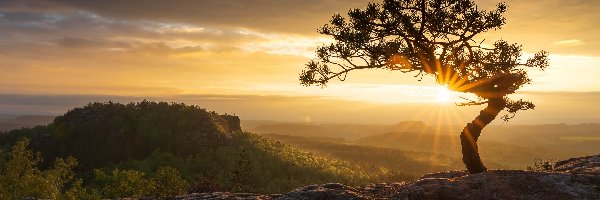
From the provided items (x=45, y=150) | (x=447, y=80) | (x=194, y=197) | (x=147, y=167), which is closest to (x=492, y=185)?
(x=447, y=80)

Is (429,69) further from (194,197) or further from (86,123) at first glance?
(86,123)

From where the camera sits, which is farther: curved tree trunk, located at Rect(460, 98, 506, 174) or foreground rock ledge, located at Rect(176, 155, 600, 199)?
curved tree trunk, located at Rect(460, 98, 506, 174)

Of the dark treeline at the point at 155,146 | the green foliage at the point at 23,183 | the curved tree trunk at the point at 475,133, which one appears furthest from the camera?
the dark treeline at the point at 155,146

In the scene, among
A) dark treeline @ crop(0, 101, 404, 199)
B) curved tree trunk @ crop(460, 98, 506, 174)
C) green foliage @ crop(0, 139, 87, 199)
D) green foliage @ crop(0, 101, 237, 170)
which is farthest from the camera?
green foliage @ crop(0, 101, 237, 170)

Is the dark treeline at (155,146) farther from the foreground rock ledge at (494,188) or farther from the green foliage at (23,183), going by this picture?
the foreground rock ledge at (494,188)

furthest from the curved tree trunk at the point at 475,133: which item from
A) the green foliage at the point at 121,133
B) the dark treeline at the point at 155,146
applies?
the green foliage at the point at 121,133

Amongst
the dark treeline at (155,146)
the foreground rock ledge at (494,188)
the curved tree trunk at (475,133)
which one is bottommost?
the dark treeline at (155,146)

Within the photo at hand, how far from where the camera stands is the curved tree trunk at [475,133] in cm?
2014

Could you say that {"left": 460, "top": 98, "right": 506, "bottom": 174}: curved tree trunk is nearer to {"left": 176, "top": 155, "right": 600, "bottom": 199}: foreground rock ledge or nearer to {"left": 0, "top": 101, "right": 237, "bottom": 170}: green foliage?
{"left": 176, "top": 155, "right": 600, "bottom": 199}: foreground rock ledge

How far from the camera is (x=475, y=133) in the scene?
20484 millimetres

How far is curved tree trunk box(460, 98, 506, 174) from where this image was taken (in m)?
20.1

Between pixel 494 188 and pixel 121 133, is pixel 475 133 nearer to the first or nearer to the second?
pixel 494 188

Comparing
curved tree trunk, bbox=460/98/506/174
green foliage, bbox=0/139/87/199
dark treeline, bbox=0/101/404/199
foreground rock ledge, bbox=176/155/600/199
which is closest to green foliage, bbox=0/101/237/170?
dark treeline, bbox=0/101/404/199

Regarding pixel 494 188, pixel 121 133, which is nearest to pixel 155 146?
pixel 121 133
